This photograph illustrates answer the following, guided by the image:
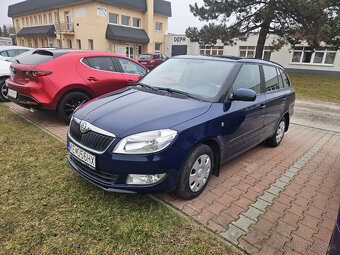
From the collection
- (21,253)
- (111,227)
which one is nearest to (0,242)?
(21,253)

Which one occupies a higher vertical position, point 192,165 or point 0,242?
point 192,165

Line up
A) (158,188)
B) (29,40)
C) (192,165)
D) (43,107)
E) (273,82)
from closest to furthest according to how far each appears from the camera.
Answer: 1. (158,188)
2. (192,165)
3. (273,82)
4. (43,107)
5. (29,40)

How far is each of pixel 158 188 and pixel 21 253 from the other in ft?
4.29

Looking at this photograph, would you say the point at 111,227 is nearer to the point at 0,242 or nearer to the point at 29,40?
the point at 0,242

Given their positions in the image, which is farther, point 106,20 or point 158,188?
point 106,20

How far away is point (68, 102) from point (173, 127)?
3554 mm

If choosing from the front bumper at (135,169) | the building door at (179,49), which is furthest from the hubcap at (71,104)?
the building door at (179,49)

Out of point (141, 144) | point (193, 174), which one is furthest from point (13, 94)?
point (193, 174)

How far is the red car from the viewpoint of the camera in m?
4.75

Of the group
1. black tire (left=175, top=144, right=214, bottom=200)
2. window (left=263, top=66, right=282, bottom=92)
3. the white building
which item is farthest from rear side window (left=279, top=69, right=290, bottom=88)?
the white building

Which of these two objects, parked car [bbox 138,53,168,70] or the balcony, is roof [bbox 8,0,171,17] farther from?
parked car [bbox 138,53,168,70]

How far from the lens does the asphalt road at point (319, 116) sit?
7.08 m

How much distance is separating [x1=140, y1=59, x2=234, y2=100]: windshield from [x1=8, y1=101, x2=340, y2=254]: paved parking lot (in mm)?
1311

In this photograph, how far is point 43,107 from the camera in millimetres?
4820
